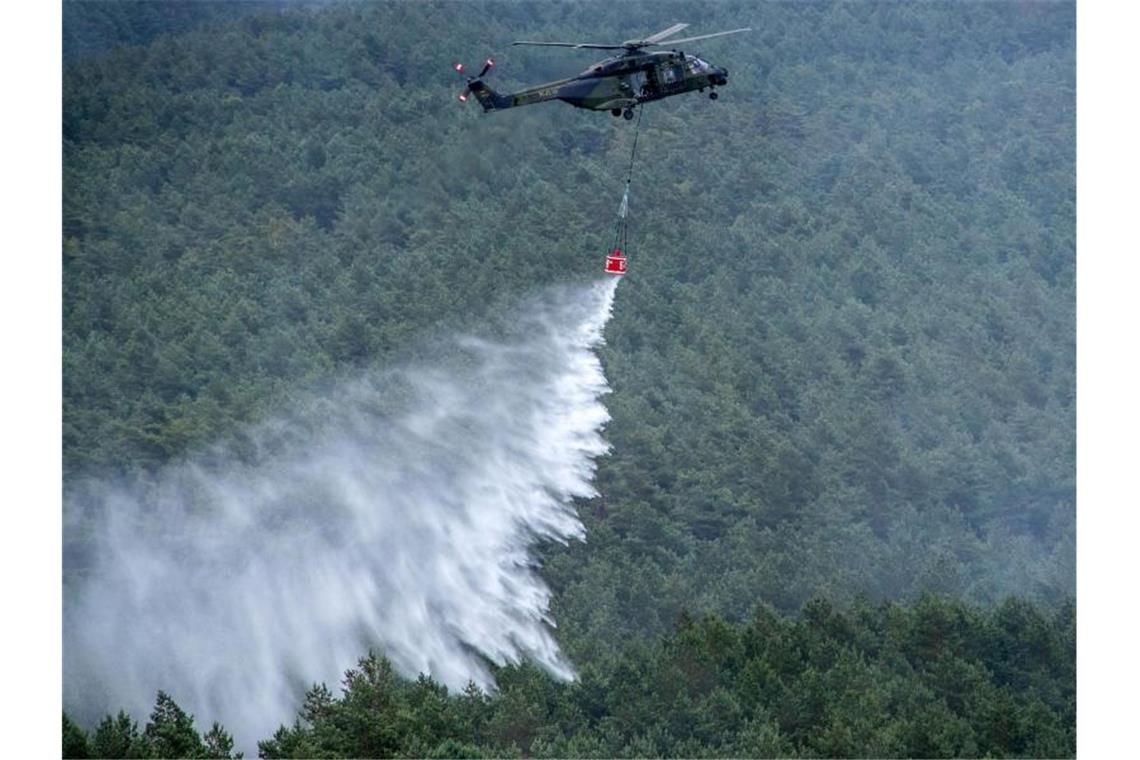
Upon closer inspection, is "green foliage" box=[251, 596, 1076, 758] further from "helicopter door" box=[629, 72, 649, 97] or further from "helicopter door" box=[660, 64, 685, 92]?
"helicopter door" box=[660, 64, 685, 92]

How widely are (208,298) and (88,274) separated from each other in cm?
392

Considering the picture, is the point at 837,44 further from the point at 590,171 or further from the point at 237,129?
the point at 237,129

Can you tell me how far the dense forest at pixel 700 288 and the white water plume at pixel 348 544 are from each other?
4.56 ft

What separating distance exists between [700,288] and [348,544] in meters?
23.4

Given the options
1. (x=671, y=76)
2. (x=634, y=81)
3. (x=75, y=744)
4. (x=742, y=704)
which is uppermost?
(x=634, y=81)

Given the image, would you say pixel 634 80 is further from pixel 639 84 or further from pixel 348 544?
pixel 348 544

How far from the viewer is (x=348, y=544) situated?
139 ft

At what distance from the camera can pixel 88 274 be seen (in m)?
61.2

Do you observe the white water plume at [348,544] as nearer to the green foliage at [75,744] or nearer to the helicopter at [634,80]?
the green foliage at [75,744]

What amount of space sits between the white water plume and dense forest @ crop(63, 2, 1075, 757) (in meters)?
1.39

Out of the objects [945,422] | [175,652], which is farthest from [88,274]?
[945,422]

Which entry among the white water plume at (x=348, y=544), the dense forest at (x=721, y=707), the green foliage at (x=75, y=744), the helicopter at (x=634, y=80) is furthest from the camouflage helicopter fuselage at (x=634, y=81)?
the green foliage at (x=75, y=744)

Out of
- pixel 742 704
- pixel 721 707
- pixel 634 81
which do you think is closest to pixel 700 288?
pixel 742 704

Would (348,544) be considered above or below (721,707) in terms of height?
above
